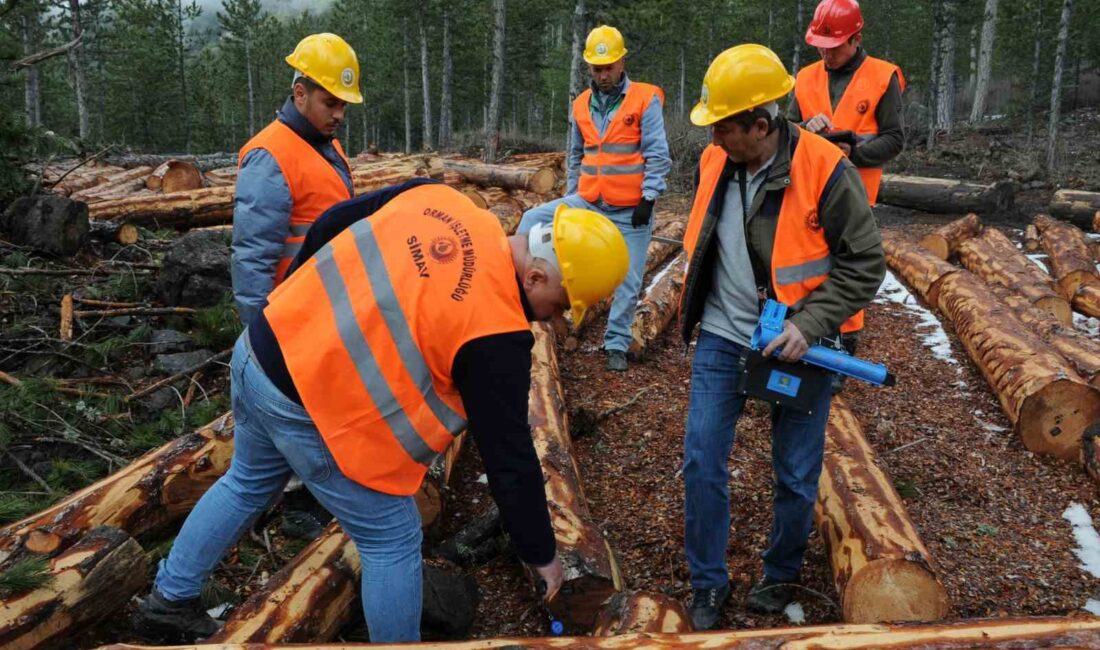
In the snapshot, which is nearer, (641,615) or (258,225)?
(641,615)

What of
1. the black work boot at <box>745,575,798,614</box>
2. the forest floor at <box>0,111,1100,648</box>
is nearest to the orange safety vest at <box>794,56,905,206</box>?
the forest floor at <box>0,111,1100,648</box>

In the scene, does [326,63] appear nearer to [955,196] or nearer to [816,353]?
[816,353]

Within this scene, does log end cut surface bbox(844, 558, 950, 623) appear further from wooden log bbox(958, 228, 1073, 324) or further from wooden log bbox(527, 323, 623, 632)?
wooden log bbox(958, 228, 1073, 324)

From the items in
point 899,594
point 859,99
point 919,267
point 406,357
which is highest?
point 859,99

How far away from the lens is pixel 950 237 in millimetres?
9086

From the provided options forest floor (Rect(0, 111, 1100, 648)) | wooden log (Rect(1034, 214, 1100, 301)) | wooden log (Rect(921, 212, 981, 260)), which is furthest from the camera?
wooden log (Rect(921, 212, 981, 260))

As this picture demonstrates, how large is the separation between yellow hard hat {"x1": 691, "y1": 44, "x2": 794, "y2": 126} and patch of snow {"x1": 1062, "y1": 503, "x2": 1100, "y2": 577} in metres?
2.62

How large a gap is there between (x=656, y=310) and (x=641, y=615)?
3813mm

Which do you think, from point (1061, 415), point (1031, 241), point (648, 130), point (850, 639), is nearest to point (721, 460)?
point (850, 639)

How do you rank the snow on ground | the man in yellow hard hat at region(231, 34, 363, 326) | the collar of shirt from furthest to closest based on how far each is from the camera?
1. the snow on ground
2. the collar of shirt
3. the man in yellow hard hat at region(231, 34, 363, 326)

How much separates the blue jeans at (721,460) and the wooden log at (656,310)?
2825 mm

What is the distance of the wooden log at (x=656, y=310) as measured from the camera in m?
5.84

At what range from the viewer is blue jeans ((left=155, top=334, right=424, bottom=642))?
228cm

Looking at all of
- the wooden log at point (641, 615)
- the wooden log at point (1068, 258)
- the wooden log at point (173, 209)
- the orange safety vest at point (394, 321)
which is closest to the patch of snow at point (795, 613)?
the wooden log at point (641, 615)
